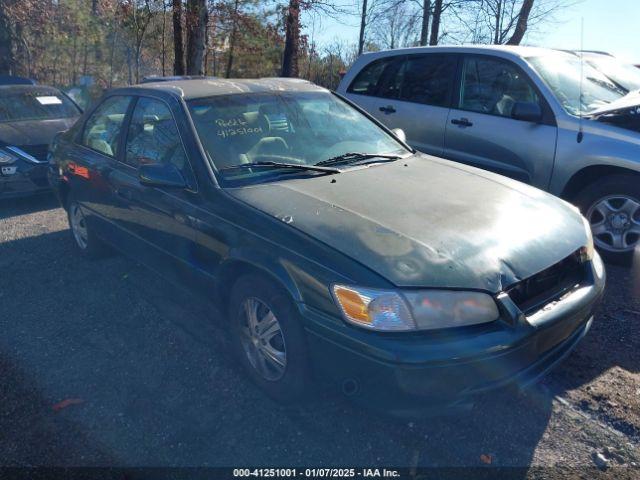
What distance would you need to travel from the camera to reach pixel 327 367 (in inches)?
97.7

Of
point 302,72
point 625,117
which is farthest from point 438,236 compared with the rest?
point 302,72

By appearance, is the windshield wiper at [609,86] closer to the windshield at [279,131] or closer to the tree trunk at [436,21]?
the windshield at [279,131]

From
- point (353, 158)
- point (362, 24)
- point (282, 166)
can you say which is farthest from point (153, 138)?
point (362, 24)

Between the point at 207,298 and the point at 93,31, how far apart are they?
20.9m

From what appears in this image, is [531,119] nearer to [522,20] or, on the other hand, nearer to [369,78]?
[369,78]

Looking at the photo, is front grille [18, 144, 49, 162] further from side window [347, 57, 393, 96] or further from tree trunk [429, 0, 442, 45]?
tree trunk [429, 0, 442, 45]

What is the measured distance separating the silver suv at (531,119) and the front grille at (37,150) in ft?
13.5

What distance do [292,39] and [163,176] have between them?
13.2 metres

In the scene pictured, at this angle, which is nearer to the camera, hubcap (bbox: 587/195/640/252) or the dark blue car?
hubcap (bbox: 587/195/640/252)

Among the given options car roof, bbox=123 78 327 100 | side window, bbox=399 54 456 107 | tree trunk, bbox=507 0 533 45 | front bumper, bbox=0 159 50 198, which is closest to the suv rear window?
side window, bbox=399 54 456 107

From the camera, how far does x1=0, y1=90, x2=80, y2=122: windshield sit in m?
7.48

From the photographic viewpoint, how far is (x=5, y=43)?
1561cm

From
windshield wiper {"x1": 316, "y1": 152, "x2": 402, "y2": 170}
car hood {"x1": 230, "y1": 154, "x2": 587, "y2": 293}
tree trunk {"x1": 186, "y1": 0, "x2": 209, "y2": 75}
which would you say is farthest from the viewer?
tree trunk {"x1": 186, "y1": 0, "x2": 209, "y2": 75}

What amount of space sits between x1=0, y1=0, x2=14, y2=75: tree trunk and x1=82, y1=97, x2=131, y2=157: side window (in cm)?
1360
